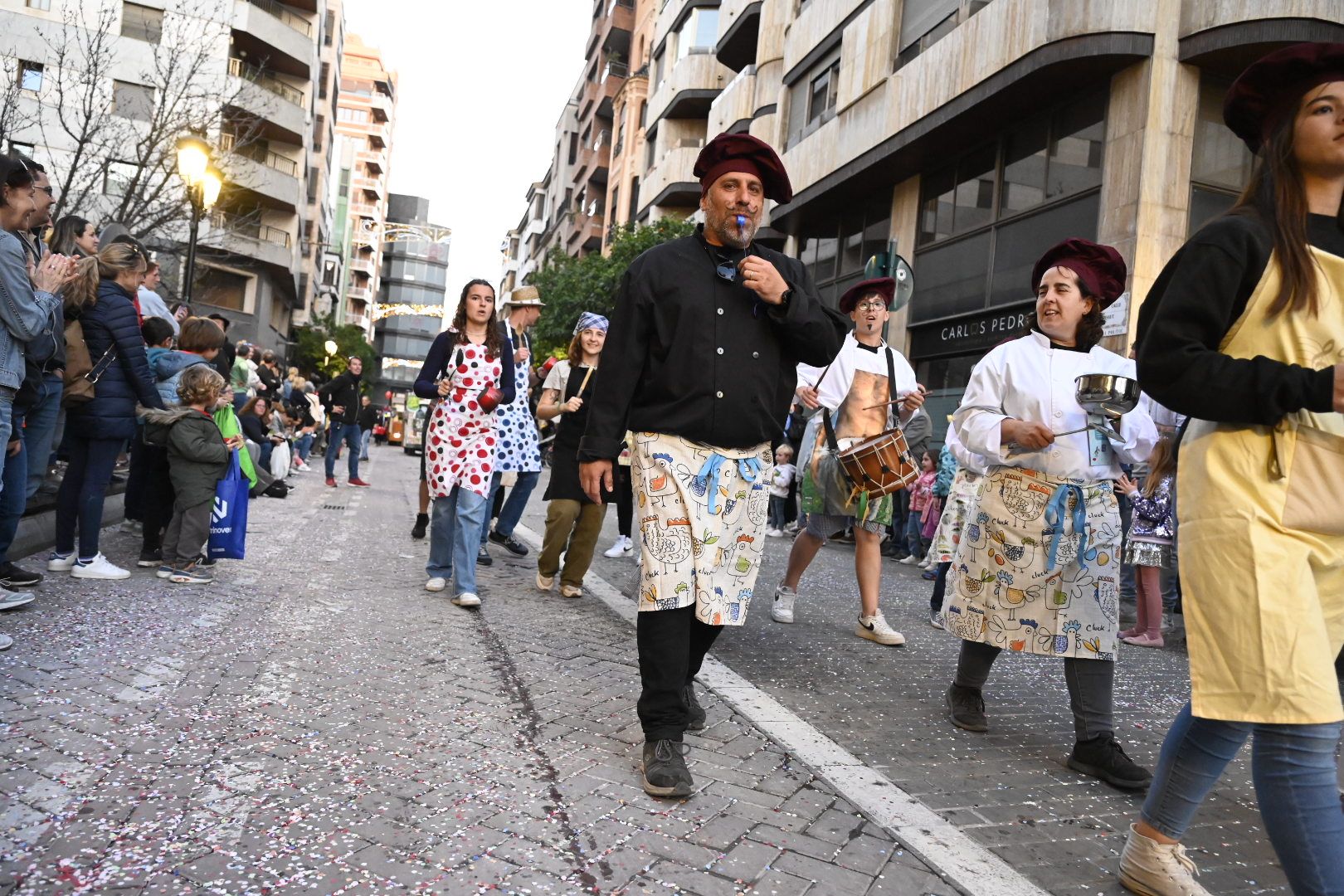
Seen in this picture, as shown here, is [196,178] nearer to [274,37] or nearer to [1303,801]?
[1303,801]

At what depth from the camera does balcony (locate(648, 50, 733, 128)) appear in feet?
117

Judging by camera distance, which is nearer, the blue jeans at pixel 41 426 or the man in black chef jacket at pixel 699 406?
the man in black chef jacket at pixel 699 406

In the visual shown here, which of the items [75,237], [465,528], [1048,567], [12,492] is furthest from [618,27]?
[1048,567]

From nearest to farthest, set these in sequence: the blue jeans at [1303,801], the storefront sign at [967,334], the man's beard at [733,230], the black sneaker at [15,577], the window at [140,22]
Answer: the blue jeans at [1303,801]
the man's beard at [733,230]
the black sneaker at [15,577]
the storefront sign at [967,334]
the window at [140,22]

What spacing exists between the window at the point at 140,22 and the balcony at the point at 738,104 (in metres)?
23.2

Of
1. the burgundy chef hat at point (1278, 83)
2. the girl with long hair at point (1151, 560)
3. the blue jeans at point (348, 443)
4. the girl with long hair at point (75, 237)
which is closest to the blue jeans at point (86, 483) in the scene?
the girl with long hair at point (75, 237)

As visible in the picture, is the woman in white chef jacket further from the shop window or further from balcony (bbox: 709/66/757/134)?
balcony (bbox: 709/66/757/134)

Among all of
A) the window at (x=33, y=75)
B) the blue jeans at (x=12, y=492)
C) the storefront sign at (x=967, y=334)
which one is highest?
the window at (x=33, y=75)

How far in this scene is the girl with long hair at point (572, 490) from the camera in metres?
7.05

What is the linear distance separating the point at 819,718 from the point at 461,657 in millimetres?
1690

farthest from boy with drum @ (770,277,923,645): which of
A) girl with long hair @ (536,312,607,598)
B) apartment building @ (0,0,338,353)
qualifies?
apartment building @ (0,0,338,353)

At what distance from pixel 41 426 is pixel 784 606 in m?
4.52

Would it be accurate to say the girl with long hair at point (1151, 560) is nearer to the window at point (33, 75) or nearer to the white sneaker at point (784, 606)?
the white sneaker at point (784, 606)

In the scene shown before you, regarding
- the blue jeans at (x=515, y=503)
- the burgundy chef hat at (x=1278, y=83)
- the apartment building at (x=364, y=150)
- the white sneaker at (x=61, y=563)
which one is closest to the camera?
the burgundy chef hat at (x=1278, y=83)
